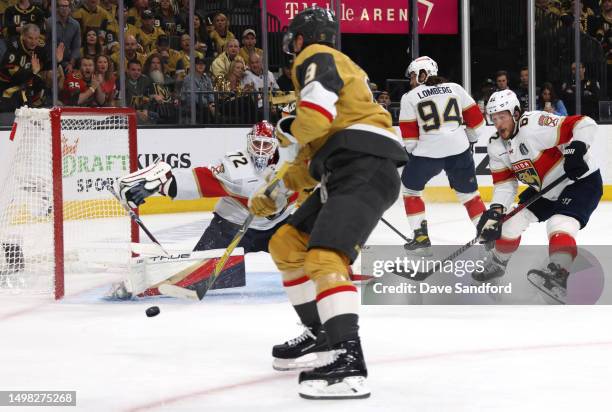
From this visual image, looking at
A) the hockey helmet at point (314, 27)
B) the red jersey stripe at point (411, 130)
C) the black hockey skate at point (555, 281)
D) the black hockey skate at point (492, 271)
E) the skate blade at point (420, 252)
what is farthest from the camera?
the red jersey stripe at point (411, 130)

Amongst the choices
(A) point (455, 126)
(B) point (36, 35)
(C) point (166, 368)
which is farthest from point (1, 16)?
(C) point (166, 368)

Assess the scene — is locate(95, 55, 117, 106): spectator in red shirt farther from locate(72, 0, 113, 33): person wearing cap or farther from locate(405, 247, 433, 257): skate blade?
locate(405, 247, 433, 257): skate blade

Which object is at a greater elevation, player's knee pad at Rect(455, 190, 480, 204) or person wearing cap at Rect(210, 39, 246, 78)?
person wearing cap at Rect(210, 39, 246, 78)

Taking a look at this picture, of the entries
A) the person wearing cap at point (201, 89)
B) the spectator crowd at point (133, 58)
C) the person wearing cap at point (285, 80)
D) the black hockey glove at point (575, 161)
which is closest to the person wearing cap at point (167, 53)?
the spectator crowd at point (133, 58)

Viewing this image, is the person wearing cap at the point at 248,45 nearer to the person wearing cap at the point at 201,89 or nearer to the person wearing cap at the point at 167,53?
the person wearing cap at the point at 201,89

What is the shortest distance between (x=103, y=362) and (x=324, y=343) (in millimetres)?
644

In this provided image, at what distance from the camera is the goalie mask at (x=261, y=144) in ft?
14.1

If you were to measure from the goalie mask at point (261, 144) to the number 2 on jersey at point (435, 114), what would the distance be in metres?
1.48

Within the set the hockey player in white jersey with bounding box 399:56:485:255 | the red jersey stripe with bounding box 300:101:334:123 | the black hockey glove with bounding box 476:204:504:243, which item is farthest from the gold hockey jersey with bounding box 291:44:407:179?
the hockey player in white jersey with bounding box 399:56:485:255

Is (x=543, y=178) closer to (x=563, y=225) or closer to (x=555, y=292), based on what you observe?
(x=563, y=225)

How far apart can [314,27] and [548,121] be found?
1731mm

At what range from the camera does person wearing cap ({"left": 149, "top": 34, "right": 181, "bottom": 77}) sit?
8.30m

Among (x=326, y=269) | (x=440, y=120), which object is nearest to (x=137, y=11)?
(x=440, y=120)

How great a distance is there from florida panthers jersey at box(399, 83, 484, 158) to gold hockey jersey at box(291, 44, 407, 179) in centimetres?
286
